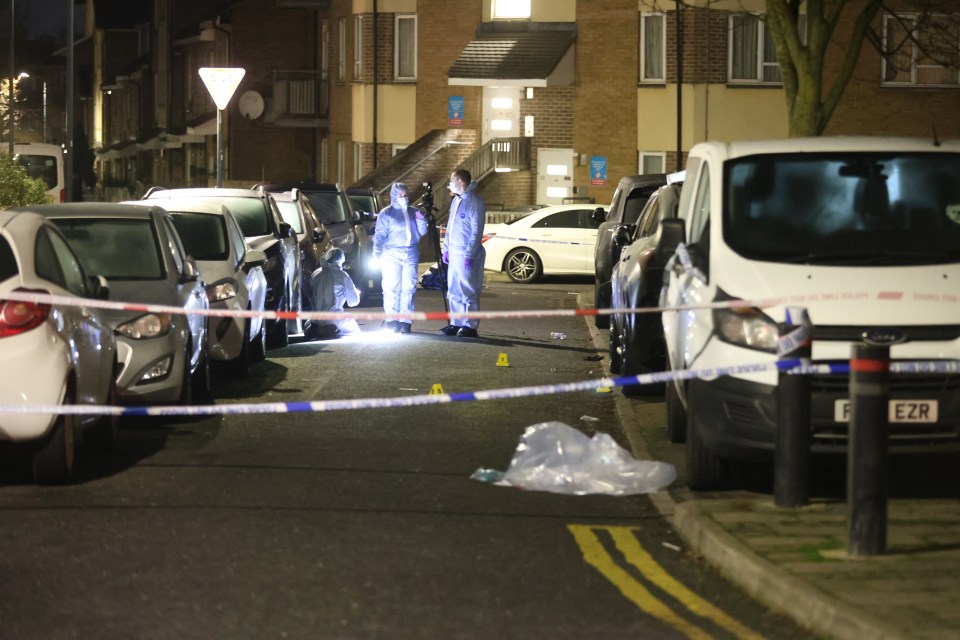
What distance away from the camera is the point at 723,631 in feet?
21.8

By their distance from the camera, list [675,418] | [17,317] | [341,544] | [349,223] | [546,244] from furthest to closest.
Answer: [546,244], [349,223], [675,418], [17,317], [341,544]

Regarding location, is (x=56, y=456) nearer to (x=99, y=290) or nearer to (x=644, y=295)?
(x=99, y=290)

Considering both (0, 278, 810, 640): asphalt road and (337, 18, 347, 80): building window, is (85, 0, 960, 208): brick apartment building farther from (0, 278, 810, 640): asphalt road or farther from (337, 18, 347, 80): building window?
(0, 278, 810, 640): asphalt road

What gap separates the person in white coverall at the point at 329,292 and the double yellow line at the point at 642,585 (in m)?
11.6

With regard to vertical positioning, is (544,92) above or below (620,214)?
above

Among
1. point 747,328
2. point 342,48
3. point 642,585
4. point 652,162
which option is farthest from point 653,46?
point 642,585

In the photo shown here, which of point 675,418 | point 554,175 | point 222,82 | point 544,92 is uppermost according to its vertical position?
point 544,92

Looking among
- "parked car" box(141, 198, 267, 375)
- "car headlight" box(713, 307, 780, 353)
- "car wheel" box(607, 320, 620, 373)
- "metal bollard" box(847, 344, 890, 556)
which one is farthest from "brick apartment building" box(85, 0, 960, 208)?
"metal bollard" box(847, 344, 890, 556)

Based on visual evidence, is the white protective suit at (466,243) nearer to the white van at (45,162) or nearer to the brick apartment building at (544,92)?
the brick apartment building at (544,92)

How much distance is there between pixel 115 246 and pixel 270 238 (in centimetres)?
518

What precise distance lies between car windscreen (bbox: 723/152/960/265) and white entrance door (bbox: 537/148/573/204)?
103ft

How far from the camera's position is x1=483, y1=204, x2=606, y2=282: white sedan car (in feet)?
104

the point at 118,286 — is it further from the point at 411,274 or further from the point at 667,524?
the point at 411,274

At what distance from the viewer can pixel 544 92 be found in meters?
41.2
